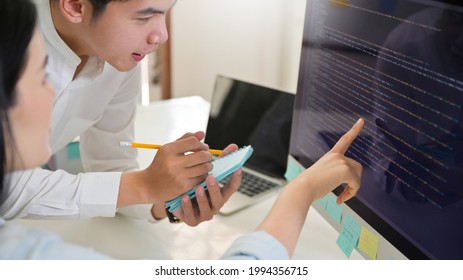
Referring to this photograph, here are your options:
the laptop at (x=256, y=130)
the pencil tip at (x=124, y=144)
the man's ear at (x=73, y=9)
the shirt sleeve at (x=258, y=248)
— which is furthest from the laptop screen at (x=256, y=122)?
the shirt sleeve at (x=258, y=248)

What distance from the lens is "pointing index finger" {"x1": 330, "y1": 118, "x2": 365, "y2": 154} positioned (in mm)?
726

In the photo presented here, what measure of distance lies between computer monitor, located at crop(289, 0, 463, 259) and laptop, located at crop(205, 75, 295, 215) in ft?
0.88

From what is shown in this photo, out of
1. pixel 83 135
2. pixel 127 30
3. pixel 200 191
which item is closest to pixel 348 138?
pixel 200 191

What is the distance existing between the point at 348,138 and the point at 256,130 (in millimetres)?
404

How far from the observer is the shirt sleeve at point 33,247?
562mm

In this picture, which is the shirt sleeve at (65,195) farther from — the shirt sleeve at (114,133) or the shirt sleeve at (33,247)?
the shirt sleeve at (33,247)

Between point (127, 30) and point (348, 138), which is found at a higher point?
point (127, 30)

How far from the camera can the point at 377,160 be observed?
2.29ft

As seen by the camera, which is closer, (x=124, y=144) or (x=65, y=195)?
(x=65, y=195)

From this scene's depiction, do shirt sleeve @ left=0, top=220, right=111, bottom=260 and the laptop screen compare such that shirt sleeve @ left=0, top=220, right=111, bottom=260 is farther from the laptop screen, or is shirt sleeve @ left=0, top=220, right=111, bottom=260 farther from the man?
the laptop screen

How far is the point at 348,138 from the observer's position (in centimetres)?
75

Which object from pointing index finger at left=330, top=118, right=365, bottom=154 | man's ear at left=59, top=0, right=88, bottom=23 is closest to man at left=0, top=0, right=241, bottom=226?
man's ear at left=59, top=0, right=88, bottom=23

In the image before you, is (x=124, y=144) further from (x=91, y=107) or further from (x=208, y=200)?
(x=208, y=200)

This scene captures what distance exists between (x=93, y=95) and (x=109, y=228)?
0.26 metres
